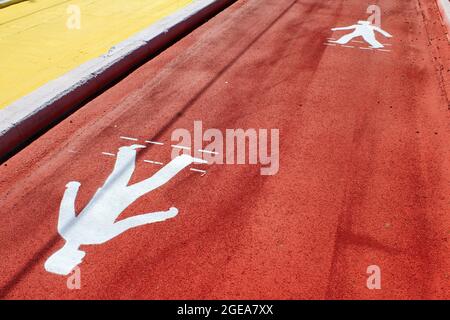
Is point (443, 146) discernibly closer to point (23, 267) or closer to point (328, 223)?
point (328, 223)

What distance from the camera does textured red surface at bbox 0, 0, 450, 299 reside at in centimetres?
401

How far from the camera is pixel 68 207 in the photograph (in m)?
4.86

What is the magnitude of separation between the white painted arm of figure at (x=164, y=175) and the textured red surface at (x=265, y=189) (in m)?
0.12

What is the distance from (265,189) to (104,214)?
76.3 inches

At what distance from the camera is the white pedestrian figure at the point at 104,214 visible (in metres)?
4.24

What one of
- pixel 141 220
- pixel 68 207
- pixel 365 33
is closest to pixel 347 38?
pixel 365 33

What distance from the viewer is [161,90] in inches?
305

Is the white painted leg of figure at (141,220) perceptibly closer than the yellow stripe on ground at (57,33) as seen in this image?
Yes

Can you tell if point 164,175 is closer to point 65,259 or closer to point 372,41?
point 65,259

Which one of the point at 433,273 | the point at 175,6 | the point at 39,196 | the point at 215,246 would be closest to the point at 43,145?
the point at 39,196

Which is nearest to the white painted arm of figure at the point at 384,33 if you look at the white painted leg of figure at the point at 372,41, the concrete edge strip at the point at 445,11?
the white painted leg of figure at the point at 372,41

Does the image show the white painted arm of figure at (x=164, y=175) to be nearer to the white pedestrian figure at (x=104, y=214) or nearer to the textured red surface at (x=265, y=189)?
the white pedestrian figure at (x=104, y=214)

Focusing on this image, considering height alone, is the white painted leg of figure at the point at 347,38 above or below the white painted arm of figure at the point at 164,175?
above
